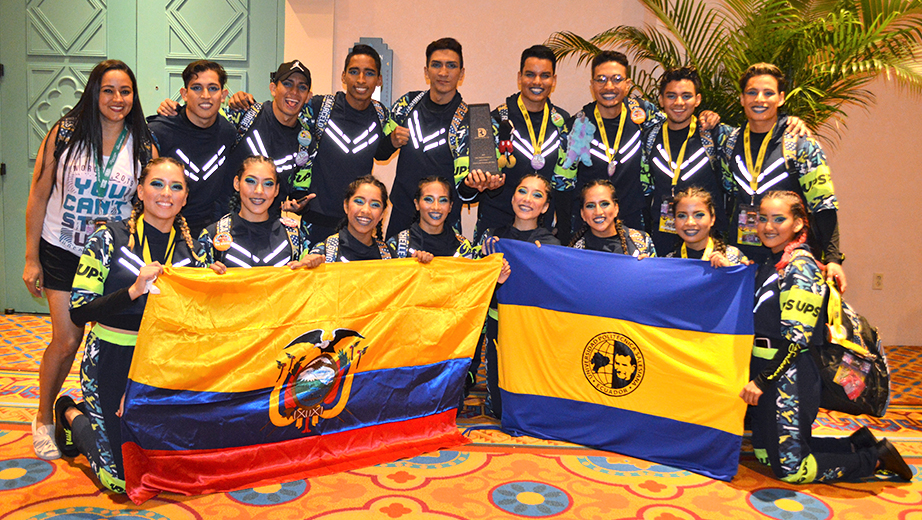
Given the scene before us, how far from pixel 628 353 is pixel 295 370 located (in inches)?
69.1

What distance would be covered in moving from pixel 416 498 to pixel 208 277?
139cm

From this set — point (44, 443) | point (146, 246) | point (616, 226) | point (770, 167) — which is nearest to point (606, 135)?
point (616, 226)

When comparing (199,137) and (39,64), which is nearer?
(199,137)

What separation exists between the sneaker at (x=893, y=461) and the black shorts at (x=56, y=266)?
169 inches

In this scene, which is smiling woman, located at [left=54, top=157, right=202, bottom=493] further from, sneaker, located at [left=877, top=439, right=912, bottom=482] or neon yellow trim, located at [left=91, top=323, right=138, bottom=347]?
sneaker, located at [left=877, top=439, right=912, bottom=482]

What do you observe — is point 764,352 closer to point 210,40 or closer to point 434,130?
point 434,130

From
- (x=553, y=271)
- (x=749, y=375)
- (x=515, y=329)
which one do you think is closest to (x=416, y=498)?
(x=515, y=329)

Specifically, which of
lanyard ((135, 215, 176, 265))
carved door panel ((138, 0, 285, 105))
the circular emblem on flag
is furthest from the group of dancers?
carved door panel ((138, 0, 285, 105))

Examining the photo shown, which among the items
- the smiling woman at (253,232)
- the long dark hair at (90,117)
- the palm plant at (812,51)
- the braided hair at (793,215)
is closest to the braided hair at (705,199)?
the braided hair at (793,215)

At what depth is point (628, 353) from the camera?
3471 mm

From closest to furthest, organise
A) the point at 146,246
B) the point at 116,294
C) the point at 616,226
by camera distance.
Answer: the point at 116,294 → the point at 146,246 → the point at 616,226

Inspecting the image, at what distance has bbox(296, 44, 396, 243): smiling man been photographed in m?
4.15

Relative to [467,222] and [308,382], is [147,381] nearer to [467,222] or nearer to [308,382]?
[308,382]

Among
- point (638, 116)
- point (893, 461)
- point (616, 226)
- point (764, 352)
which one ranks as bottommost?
point (893, 461)
